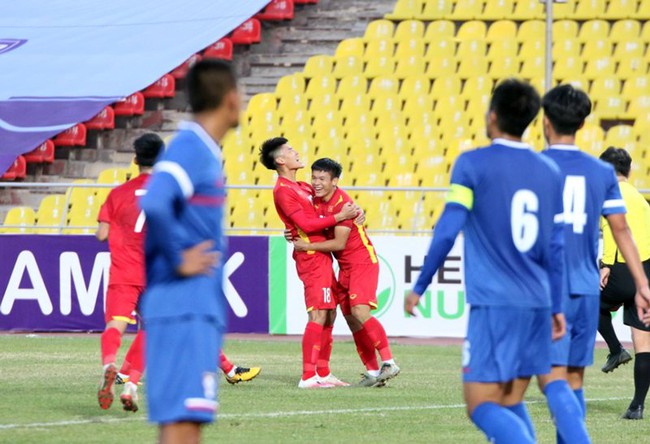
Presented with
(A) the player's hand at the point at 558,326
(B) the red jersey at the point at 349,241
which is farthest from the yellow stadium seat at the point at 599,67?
(A) the player's hand at the point at 558,326

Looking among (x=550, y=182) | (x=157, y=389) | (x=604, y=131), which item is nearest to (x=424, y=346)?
(x=604, y=131)

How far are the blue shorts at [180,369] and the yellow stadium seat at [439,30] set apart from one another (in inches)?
834

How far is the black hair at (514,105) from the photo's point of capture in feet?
21.3

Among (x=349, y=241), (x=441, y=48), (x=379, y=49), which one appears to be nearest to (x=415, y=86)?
(x=441, y=48)

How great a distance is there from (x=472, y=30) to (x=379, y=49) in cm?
184

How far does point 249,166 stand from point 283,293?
5.45 meters

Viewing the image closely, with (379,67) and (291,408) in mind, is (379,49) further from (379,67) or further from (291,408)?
(291,408)

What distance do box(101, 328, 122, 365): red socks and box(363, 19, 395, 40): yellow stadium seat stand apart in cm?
1697

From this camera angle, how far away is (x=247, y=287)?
18.1m

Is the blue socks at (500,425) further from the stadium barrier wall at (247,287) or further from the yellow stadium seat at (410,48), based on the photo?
the yellow stadium seat at (410,48)

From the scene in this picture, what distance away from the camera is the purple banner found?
59.5ft

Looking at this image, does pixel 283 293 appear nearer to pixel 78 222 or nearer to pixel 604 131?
pixel 78 222

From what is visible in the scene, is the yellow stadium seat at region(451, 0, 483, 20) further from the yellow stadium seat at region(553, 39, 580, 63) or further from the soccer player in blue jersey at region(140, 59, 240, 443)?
the soccer player in blue jersey at region(140, 59, 240, 443)

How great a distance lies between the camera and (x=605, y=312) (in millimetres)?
11883
